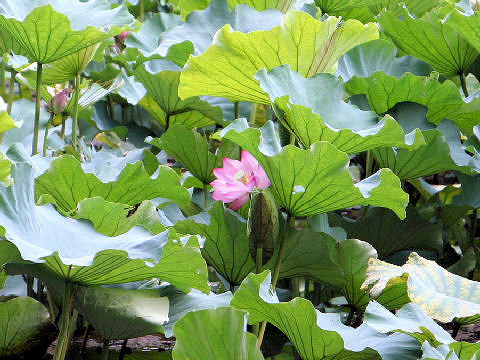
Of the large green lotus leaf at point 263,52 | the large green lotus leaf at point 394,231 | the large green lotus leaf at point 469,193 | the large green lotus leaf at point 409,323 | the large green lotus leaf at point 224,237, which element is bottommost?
the large green lotus leaf at point 394,231

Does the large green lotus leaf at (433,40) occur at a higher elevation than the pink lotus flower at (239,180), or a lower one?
higher

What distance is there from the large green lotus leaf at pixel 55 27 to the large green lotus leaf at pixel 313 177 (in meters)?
0.36

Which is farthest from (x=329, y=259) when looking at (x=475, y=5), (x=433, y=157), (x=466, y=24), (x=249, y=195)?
(x=475, y=5)

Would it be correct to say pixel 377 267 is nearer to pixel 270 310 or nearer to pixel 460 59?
pixel 270 310

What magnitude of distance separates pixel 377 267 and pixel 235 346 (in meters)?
0.32

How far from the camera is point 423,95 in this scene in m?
1.37

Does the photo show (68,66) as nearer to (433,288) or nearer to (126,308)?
(126,308)

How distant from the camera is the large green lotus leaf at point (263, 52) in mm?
1133

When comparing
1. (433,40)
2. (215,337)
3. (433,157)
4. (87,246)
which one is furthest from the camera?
(433,40)

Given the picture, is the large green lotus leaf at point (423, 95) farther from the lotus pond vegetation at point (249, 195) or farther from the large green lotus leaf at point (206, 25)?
the large green lotus leaf at point (206, 25)

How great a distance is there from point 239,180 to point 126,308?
279 mm

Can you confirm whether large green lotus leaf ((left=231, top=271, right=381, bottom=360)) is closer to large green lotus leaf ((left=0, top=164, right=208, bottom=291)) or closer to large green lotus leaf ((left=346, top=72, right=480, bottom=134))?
large green lotus leaf ((left=0, top=164, right=208, bottom=291))

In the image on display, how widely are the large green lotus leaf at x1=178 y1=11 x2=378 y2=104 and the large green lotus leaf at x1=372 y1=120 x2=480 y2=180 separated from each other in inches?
7.8

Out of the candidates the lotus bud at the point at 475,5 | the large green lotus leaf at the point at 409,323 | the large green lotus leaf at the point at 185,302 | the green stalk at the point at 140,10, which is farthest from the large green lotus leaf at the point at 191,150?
the green stalk at the point at 140,10
